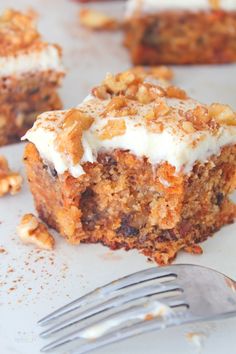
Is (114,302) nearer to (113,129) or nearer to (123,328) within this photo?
(123,328)

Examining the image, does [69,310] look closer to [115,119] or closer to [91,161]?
[91,161]

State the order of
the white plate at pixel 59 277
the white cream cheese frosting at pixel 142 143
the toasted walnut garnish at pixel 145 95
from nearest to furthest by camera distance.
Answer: the white plate at pixel 59 277
the white cream cheese frosting at pixel 142 143
the toasted walnut garnish at pixel 145 95

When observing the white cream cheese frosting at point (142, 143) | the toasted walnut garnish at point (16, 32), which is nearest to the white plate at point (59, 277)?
the white cream cheese frosting at point (142, 143)

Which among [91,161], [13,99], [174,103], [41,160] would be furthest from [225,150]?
[13,99]

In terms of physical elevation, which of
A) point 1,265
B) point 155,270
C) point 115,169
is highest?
point 115,169

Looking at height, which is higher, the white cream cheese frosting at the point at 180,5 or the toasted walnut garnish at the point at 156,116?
the toasted walnut garnish at the point at 156,116

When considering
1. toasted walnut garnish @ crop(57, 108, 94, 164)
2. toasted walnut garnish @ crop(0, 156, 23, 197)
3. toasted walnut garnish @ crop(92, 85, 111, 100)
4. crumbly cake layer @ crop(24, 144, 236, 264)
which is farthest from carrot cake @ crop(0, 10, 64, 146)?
toasted walnut garnish @ crop(57, 108, 94, 164)

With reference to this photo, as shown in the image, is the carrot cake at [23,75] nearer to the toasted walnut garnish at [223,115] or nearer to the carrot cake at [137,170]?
the carrot cake at [137,170]
